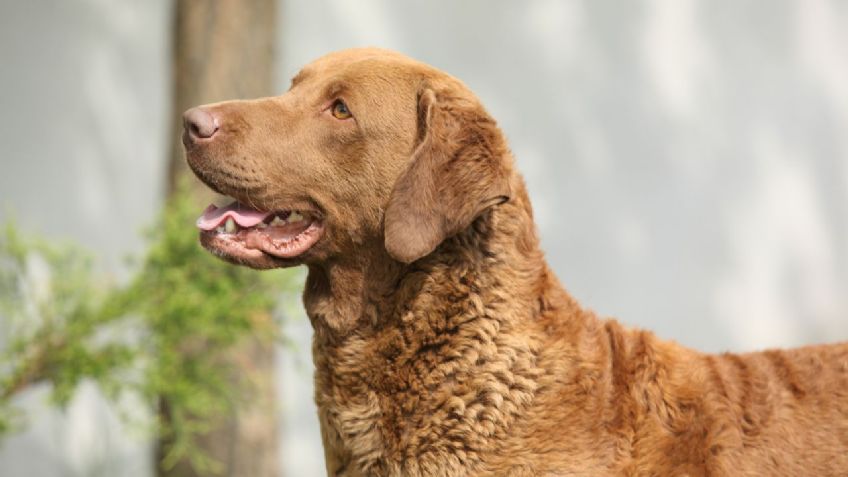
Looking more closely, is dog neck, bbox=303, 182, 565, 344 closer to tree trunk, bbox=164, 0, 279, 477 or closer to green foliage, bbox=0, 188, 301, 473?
green foliage, bbox=0, 188, 301, 473

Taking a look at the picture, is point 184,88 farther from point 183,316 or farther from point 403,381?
point 403,381

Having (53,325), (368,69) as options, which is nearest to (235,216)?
(368,69)

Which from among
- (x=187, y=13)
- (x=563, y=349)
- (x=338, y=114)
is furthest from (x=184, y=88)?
(x=563, y=349)

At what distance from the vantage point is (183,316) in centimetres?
627

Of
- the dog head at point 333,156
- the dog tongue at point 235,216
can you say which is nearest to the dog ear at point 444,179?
the dog head at point 333,156

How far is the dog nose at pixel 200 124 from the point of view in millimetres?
3354

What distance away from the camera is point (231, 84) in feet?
24.9

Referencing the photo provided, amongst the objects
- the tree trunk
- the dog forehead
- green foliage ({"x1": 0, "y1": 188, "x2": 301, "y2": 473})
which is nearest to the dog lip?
the dog forehead

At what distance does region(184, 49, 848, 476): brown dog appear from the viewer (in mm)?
3217

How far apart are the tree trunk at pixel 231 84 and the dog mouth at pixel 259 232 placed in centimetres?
404

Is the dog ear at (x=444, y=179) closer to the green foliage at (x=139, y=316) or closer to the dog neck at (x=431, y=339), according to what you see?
the dog neck at (x=431, y=339)

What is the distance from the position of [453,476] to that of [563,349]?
50 centimetres

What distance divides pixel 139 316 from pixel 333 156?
3.32 meters

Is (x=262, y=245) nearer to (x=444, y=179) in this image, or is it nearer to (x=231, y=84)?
(x=444, y=179)
